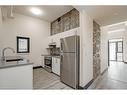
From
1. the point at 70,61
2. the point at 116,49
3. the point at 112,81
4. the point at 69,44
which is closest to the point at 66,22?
the point at 69,44

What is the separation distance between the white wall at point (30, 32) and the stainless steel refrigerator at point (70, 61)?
106 inches

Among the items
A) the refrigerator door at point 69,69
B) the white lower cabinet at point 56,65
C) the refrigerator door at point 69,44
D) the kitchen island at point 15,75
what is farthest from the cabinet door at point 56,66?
the kitchen island at point 15,75

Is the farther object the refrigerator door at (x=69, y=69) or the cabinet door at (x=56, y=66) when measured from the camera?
the cabinet door at (x=56, y=66)

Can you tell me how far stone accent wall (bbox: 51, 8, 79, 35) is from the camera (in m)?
3.85

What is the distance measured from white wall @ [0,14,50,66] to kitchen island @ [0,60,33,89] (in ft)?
9.83

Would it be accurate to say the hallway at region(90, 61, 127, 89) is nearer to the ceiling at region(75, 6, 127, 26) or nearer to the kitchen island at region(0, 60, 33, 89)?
the kitchen island at region(0, 60, 33, 89)

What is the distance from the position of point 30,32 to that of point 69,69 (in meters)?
3.46

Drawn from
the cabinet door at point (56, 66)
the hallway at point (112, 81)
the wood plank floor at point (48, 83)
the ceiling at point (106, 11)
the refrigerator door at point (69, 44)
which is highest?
the ceiling at point (106, 11)

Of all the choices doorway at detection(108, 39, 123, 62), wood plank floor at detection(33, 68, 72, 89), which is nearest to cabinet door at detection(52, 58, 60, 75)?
wood plank floor at detection(33, 68, 72, 89)

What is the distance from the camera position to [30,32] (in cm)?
542

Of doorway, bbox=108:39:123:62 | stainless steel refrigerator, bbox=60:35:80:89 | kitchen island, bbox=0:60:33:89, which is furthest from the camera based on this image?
doorway, bbox=108:39:123:62

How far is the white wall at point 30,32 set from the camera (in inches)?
181

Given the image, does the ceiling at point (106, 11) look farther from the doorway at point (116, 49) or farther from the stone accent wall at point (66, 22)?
the doorway at point (116, 49)

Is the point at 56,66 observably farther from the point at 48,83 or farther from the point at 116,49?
the point at 116,49
